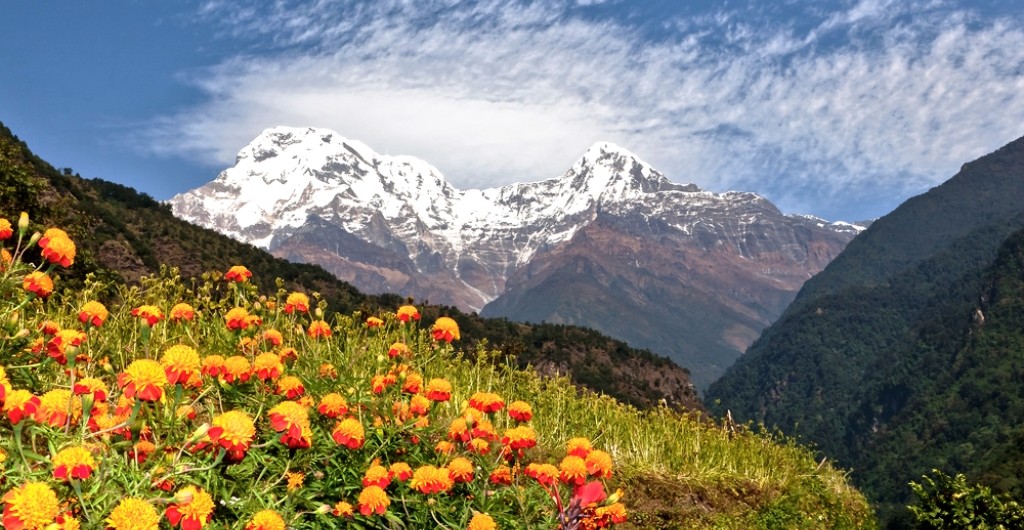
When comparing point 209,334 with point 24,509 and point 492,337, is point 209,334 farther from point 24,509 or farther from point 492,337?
point 492,337

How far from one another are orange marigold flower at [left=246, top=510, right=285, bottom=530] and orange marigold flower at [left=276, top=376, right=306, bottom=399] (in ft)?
3.41

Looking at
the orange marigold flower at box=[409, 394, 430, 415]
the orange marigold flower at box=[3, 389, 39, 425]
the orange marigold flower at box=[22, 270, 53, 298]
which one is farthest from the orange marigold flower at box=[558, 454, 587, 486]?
the orange marigold flower at box=[22, 270, 53, 298]

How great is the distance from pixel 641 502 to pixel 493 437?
272 centimetres

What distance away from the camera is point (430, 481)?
3.10 metres

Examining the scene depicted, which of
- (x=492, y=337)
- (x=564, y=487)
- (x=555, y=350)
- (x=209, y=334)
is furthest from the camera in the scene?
(x=555, y=350)

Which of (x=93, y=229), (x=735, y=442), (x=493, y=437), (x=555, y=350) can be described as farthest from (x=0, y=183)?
(x=555, y=350)

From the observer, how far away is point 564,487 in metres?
3.59

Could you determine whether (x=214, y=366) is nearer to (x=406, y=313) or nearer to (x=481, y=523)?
(x=481, y=523)

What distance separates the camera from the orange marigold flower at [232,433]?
2.46 metres

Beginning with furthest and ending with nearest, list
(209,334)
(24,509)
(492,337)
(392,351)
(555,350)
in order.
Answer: (555,350), (492,337), (209,334), (392,351), (24,509)

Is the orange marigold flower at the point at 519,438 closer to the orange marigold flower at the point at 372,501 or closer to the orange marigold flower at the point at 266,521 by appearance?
the orange marigold flower at the point at 372,501

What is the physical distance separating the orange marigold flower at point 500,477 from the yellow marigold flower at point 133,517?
1799 mm

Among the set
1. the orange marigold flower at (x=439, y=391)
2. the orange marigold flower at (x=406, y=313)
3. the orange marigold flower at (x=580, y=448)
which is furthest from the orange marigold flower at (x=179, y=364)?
the orange marigold flower at (x=406, y=313)

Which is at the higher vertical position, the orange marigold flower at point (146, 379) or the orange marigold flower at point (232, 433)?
the orange marigold flower at point (146, 379)
